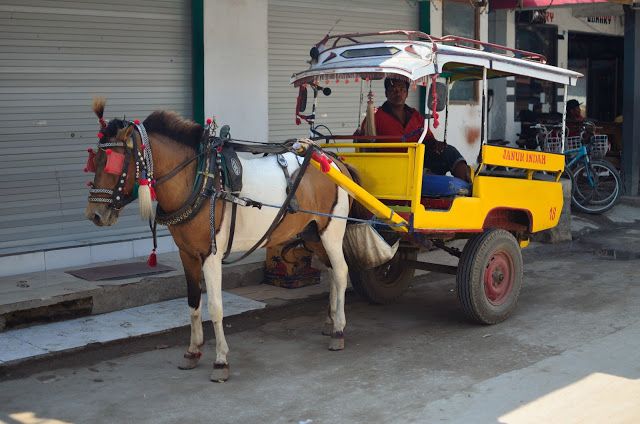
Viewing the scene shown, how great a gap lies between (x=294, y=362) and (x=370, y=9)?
22.0ft

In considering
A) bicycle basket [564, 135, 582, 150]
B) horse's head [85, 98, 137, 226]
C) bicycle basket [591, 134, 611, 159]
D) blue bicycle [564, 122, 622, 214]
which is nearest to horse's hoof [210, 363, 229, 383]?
horse's head [85, 98, 137, 226]

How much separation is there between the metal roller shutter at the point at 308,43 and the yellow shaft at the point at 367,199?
3912 millimetres

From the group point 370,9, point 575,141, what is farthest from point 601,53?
point 370,9

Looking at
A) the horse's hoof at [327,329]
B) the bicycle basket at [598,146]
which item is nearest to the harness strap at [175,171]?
the horse's hoof at [327,329]

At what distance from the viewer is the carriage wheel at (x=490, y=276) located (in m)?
7.02

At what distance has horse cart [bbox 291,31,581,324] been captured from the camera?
6.55 meters

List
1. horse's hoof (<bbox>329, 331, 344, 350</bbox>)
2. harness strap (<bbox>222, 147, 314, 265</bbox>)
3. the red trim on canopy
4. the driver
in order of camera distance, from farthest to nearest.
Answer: the red trim on canopy < the driver < horse's hoof (<bbox>329, 331, 344, 350</bbox>) < harness strap (<bbox>222, 147, 314, 265</bbox>)

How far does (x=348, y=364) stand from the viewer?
6289 millimetres

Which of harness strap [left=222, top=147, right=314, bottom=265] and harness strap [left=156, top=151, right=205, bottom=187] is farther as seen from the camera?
harness strap [left=222, top=147, right=314, bottom=265]

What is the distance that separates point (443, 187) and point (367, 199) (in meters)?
0.92

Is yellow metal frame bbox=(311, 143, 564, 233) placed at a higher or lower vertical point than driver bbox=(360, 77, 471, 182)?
lower

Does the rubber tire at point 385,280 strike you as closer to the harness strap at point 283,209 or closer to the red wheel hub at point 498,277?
the red wheel hub at point 498,277

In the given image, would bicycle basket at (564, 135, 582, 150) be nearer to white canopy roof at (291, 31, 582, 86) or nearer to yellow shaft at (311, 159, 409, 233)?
white canopy roof at (291, 31, 582, 86)

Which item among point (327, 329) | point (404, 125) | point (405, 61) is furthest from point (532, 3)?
point (327, 329)
